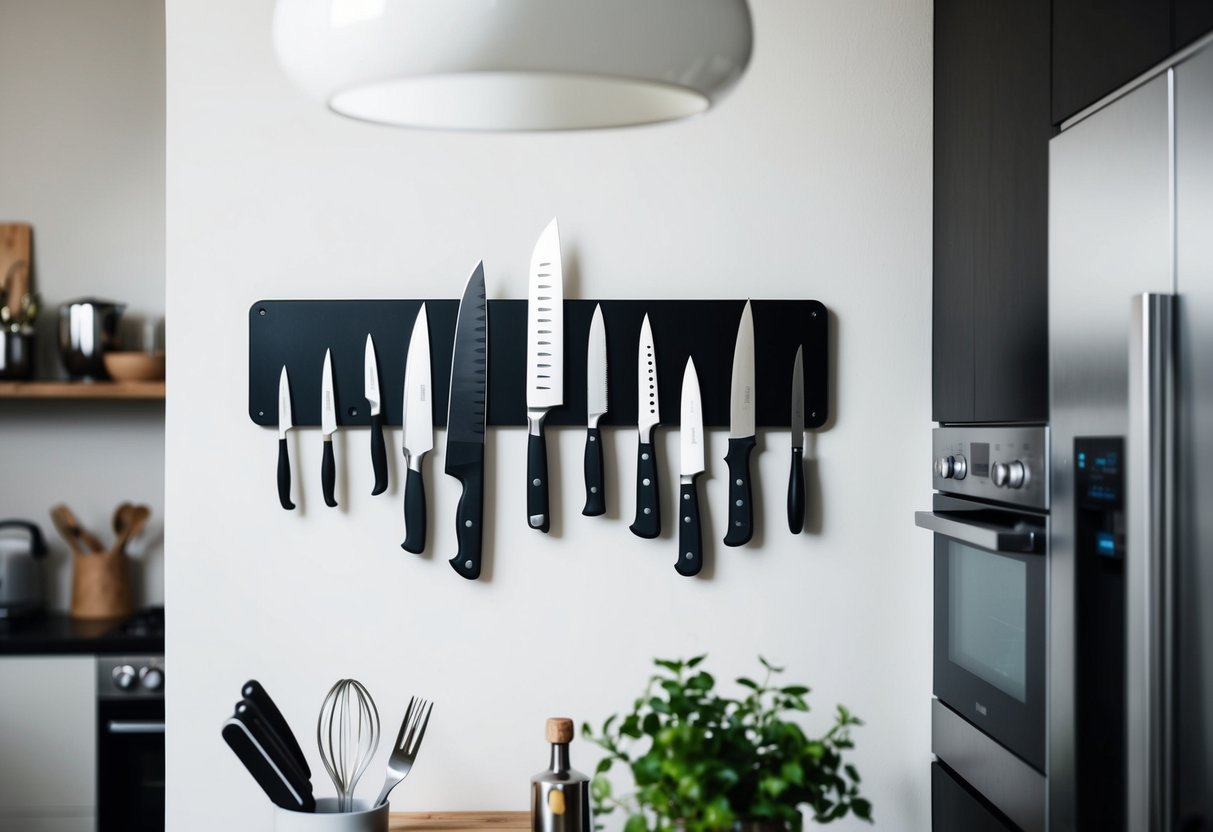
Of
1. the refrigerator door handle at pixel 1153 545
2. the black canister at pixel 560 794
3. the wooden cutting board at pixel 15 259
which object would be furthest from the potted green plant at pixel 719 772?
the wooden cutting board at pixel 15 259

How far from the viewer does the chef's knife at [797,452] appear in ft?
6.10

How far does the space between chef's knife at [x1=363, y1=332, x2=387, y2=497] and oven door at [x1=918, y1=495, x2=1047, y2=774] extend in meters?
0.92

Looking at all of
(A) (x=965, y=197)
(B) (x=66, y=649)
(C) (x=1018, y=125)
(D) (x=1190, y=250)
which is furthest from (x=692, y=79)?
(B) (x=66, y=649)

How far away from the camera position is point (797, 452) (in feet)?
6.14

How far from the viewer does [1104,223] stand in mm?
1277

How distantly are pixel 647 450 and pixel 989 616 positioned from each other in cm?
61

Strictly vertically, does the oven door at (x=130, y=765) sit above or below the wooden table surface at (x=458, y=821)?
below

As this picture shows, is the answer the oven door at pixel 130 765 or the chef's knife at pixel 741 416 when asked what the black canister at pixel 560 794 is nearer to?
the chef's knife at pixel 741 416

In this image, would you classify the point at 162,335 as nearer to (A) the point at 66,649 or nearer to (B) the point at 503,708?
(A) the point at 66,649

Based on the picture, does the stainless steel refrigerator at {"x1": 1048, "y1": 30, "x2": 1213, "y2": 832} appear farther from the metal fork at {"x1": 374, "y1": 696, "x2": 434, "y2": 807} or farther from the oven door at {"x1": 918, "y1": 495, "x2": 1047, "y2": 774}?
the metal fork at {"x1": 374, "y1": 696, "x2": 434, "y2": 807}

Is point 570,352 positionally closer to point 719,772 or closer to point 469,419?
point 469,419

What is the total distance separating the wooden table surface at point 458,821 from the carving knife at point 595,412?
0.53 metres

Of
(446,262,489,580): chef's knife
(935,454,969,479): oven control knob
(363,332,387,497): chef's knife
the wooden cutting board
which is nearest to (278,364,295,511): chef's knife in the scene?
(363,332,387,497): chef's knife

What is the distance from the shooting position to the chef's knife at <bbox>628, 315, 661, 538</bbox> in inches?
73.5
